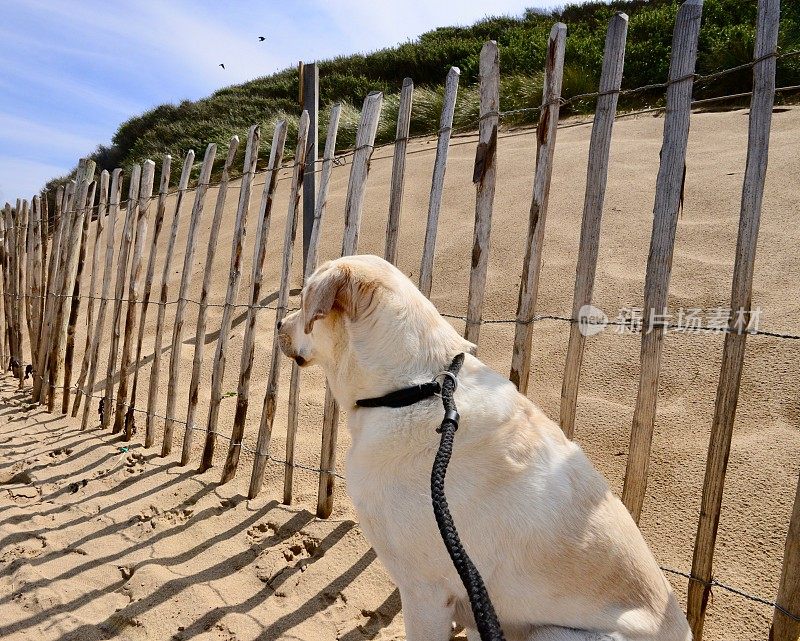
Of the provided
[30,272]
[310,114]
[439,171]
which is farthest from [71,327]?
[439,171]

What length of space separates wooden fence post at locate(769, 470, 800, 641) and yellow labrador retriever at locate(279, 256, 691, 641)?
1.71 feet

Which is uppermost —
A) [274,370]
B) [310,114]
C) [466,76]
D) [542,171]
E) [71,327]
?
[466,76]

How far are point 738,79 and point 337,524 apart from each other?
384 inches

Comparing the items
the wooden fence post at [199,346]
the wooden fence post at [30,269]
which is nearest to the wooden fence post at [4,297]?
the wooden fence post at [30,269]

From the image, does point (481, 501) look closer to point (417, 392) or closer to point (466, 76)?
point (417, 392)

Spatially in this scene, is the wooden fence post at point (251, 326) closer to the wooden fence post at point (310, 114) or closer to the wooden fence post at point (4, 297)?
the wooden fence post at point (310, 114)

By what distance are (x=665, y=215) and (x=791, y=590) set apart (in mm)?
1608

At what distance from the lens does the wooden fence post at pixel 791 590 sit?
7.55 feet

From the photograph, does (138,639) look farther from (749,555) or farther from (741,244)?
(741,244)

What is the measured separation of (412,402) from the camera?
2.21 meters

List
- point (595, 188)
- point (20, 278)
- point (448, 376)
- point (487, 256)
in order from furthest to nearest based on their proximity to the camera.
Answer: point (20, 278) < point (487, 256) < point (595, 188) < point (448, 376)

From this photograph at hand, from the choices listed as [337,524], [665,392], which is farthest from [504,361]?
[337,524]

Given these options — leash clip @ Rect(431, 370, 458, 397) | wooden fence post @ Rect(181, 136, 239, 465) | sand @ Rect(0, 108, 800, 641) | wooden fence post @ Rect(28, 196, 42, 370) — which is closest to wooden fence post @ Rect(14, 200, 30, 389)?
wooden fence post @ Rect(28, 196, 42, 370)

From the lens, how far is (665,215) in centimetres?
262
